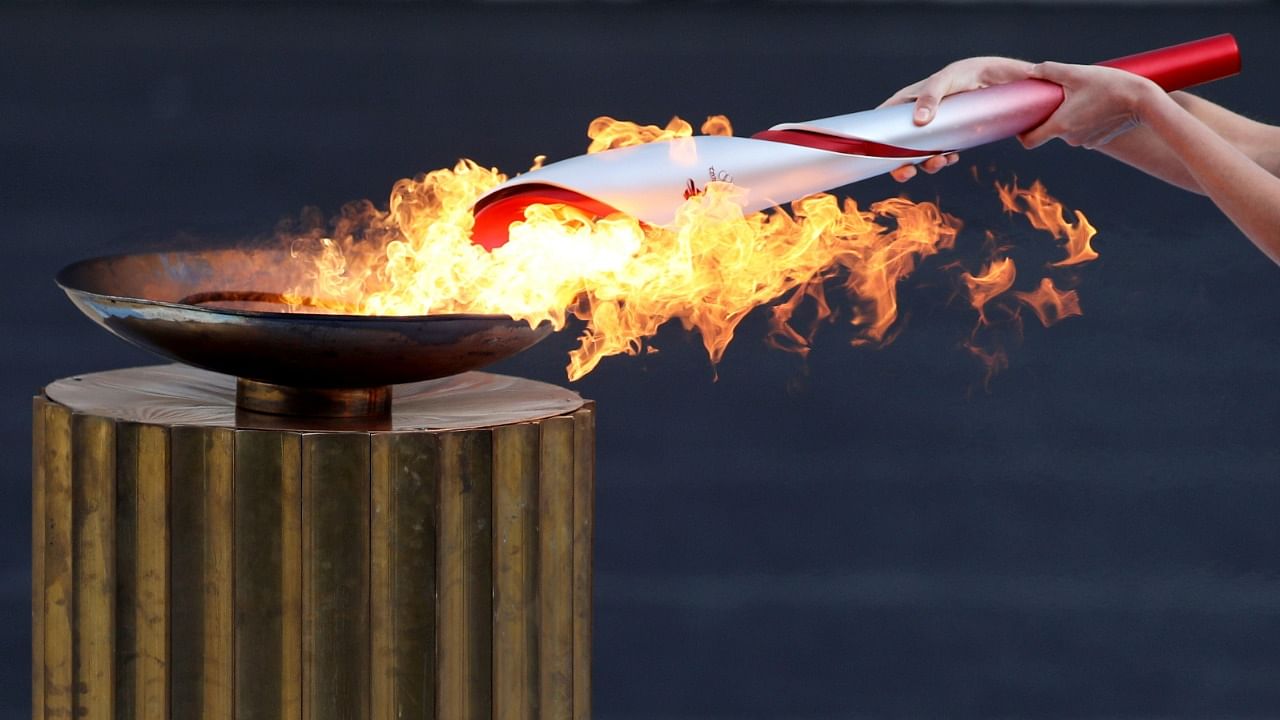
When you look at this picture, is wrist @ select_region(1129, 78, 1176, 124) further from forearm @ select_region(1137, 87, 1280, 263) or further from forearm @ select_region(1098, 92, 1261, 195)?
forearm @ select_region(1098, 92, 1261, 195)

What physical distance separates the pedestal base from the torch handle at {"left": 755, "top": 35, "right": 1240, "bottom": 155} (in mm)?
414

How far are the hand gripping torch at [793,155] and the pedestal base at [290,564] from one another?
0.23 metres

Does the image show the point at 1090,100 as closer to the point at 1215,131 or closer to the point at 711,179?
the point at 1215,131

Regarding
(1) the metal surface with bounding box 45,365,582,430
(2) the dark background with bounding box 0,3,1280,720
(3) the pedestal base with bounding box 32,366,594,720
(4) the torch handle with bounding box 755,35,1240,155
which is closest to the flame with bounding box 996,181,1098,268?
(2) the dark background with bounding box 0,3,1280,720

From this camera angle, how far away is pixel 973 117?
5.21ft

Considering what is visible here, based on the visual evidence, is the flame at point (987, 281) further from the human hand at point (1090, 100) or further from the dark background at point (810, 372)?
the human hand at point (1090, 100)

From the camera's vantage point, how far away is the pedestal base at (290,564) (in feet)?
4.55

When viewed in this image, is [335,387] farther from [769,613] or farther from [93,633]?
[769,613]

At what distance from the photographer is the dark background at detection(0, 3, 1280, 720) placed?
2574 mm

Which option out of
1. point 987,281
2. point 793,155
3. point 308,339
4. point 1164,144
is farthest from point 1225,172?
point 987,281

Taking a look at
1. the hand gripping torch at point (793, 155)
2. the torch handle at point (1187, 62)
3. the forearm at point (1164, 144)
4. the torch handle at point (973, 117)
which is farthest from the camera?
the forearm at point (1164, 144)

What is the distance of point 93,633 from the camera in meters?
1.44

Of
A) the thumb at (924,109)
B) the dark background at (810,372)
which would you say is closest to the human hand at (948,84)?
the thumb at (924,109)

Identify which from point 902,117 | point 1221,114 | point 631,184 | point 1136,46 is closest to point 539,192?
point 631,184
